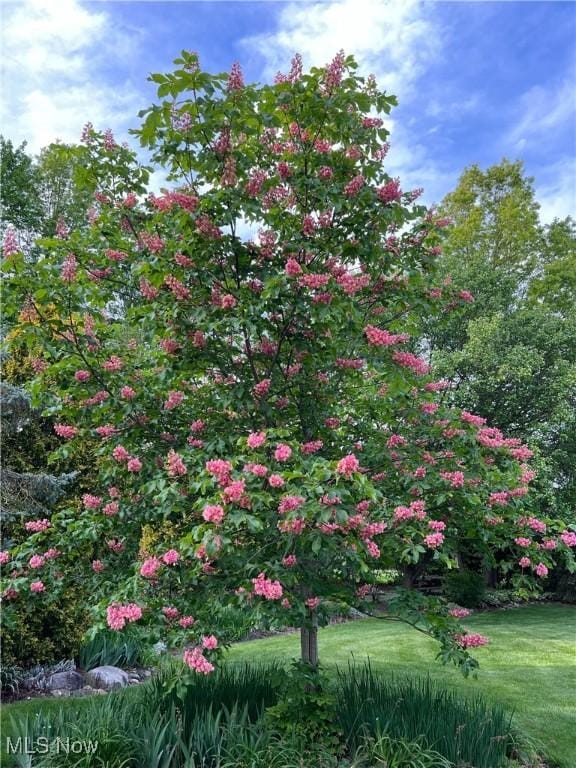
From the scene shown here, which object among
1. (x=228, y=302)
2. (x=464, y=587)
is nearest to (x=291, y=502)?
(x=228, y=302)

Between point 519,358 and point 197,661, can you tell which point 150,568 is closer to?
point 197,661

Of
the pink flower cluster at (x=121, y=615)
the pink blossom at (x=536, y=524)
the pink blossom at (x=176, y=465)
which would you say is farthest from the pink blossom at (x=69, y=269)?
the pink blossom at (x=536, y=524)

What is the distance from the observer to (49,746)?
3.33 metres

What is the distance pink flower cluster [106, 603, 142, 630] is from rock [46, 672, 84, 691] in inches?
154

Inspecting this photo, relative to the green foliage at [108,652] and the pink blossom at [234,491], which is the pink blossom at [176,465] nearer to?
the pink blossom at [234,491]

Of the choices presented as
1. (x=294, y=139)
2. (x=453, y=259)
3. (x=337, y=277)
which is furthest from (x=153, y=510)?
(x=453, y=259)

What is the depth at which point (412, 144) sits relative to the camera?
588 cm

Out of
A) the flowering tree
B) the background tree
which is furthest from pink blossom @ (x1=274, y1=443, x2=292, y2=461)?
the background tree

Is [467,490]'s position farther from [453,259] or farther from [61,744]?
[453,259]

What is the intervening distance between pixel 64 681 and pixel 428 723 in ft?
13.8

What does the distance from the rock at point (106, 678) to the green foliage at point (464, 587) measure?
30.0 ft

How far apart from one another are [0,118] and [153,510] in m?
4.10

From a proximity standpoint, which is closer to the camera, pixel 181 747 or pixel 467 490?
pixel 181 747

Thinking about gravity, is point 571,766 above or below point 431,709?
below
